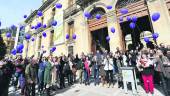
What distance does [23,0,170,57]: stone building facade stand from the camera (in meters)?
9.16

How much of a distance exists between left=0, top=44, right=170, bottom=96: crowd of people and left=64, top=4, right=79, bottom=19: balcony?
7257 mm

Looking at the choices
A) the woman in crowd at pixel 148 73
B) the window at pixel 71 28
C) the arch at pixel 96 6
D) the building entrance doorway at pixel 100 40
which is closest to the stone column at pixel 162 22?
the woman in crowd at pixel 148 73

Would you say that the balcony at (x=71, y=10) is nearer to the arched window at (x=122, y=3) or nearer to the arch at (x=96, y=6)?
the arch at (x=96, y=6)

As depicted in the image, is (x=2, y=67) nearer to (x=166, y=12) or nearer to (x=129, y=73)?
(x=129, y=73)

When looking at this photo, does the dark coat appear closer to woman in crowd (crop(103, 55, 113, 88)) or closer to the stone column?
woman in crowd (crop(103, 55, 113, 88))

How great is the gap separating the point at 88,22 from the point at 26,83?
356 inches

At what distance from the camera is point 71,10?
15.7 metres

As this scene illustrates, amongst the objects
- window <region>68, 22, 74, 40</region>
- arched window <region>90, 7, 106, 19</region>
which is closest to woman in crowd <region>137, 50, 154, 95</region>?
arched window <region>90, 7, 106, 19</region>

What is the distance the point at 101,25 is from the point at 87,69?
536 centimetres

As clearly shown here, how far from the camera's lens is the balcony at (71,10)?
15.1 metres

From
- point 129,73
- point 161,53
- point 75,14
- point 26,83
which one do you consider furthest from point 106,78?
point 75,14

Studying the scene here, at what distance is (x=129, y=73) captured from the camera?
Answer: 5.94 meters

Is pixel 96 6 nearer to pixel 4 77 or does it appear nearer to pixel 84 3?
pixel 84 3

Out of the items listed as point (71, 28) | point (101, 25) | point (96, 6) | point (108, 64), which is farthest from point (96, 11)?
point (108, 64)
